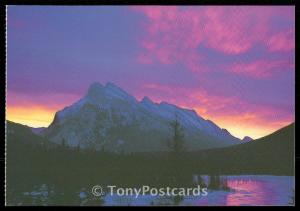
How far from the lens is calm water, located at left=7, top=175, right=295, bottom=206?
1677 cm

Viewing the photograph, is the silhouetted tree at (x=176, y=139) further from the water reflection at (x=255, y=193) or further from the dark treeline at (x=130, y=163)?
the water reflection at (x=255, y=193)

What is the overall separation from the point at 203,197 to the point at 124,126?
4.10m

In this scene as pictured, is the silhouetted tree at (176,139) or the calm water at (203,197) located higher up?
the silhouetted tree at (176,139)

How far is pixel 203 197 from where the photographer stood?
1667cm

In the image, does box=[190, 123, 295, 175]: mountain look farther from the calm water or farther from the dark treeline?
the calm water

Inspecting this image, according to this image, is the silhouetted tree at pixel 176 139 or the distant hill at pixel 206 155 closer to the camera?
the distant hill at pixel 206 155

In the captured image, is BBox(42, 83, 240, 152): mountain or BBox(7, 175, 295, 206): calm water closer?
BBox(7, 175, 295, 206): calm water

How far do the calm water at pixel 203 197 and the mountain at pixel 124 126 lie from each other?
6.20 feet

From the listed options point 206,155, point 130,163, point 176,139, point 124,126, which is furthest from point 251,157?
point 124,126

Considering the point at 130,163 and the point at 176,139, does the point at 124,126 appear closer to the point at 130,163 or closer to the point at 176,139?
the point at 130,163

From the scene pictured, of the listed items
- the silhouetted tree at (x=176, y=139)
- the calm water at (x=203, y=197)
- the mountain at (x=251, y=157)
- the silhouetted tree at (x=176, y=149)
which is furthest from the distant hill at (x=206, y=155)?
the calm water at (x=203, y=197)

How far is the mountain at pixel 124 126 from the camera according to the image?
688 inches

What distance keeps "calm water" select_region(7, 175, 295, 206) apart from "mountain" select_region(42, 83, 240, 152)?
1891mm

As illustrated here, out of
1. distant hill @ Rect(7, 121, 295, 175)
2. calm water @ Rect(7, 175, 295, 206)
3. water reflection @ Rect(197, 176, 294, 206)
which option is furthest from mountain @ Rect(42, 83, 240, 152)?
calm water @ Rect(7, 175, 295, 206)
